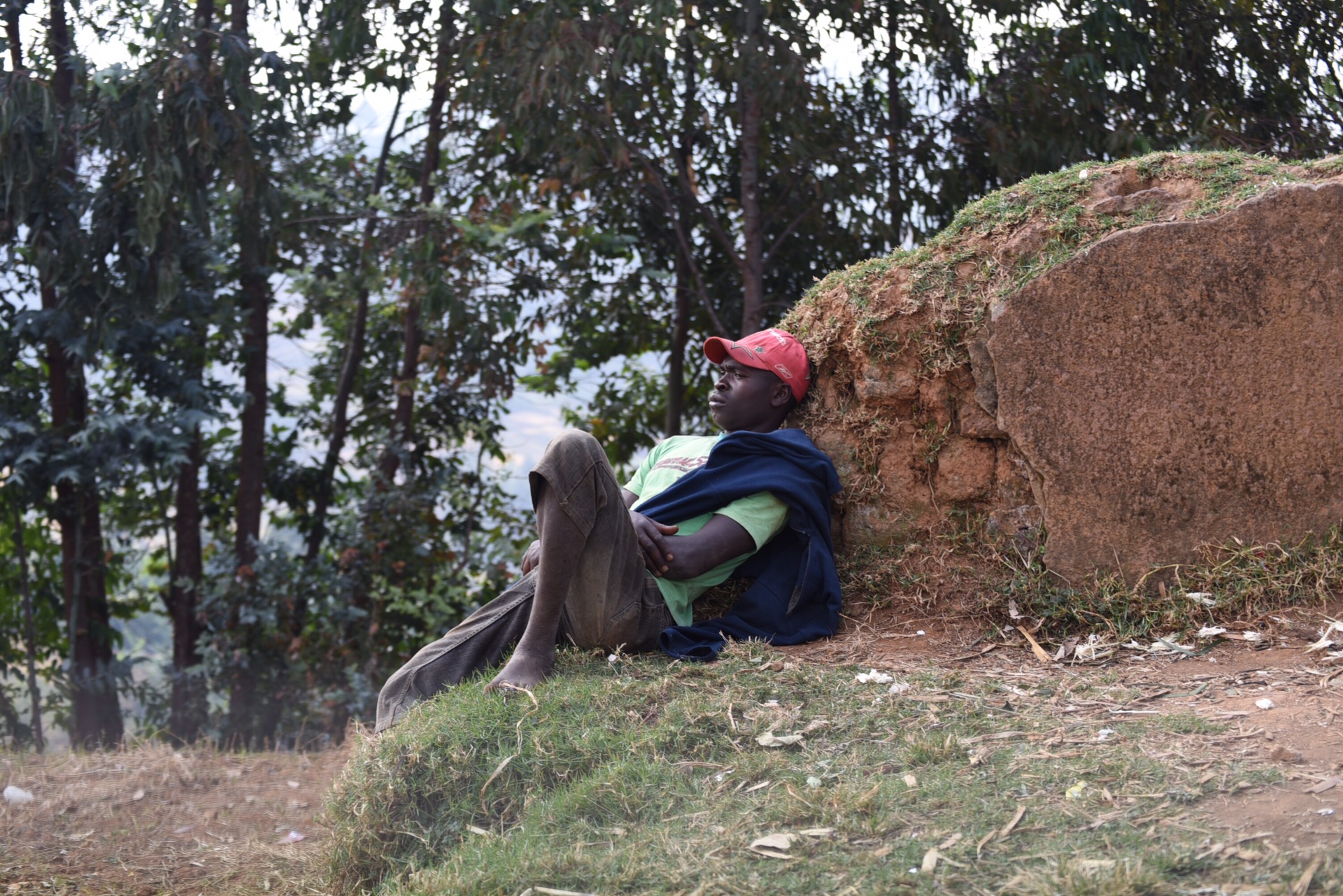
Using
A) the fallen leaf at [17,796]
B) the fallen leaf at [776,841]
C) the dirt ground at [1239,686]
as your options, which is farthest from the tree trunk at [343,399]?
the fallen leaf at [776,841]

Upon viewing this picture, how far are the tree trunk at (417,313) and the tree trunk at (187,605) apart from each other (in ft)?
4.81

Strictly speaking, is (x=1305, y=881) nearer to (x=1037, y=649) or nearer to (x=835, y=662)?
(x=1037, y=649)

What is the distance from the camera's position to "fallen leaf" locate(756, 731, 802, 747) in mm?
3232

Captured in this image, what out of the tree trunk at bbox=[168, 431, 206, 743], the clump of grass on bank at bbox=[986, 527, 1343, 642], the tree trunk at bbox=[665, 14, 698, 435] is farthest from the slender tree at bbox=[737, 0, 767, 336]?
the tree trunk at bbox=[168, 431, 206, 743]

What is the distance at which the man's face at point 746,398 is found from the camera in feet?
14.9

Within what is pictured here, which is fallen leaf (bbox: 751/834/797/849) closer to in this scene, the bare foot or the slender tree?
the bare foot

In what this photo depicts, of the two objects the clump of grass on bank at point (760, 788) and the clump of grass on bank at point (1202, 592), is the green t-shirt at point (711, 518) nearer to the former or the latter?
the clump of grass on bank at point (760, 788)

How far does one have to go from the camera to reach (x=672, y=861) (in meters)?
2.69

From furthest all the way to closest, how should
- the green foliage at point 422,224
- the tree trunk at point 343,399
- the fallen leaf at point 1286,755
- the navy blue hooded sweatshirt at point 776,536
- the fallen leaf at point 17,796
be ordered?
1. the tree trunk at point 343,399
2. the green foliage at point 422,224
3. the fallen leaf at point 17,796
4. the navy blue hooded sweatshirt at point 776,536
5. the fallen leaf at point 1286,755

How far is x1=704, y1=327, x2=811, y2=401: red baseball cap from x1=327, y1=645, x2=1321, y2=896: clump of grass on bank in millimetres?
1227

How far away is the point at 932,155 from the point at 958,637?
16.4ft

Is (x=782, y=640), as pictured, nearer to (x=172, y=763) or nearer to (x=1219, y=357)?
(x=1219, y=357)

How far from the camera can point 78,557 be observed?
8070 mm

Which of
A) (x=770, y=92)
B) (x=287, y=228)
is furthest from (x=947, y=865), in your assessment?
(x=287, y=228)
